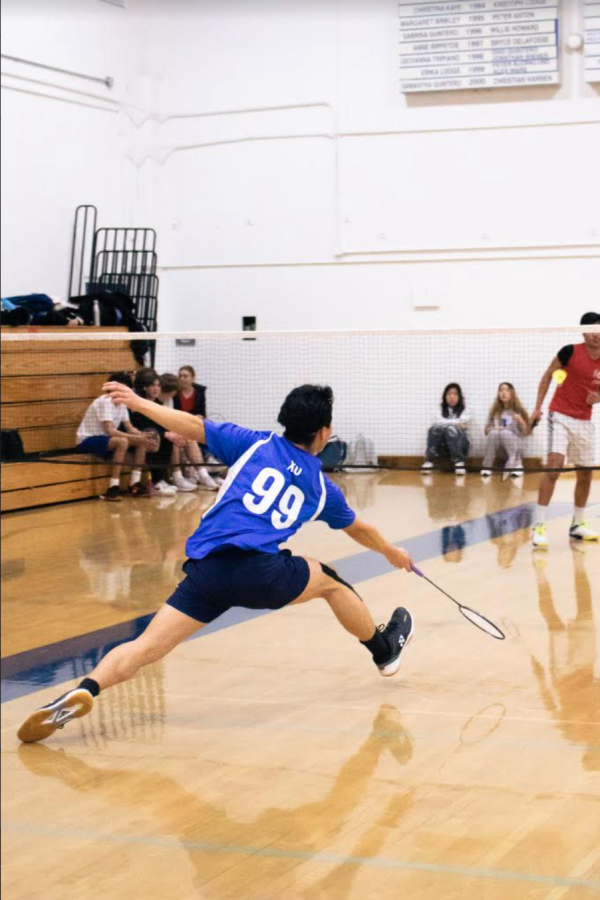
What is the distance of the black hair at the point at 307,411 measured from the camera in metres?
3.88

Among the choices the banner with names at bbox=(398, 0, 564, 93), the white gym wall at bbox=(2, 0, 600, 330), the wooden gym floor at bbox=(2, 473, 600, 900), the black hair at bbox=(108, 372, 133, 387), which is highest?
the banner with names at bbox=(398, 0, 564, 93)

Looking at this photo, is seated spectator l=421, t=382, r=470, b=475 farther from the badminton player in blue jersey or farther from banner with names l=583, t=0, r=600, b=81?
the badminton player in blue jersey

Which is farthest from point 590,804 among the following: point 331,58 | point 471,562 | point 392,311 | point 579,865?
point 331,58

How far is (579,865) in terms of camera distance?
293cm

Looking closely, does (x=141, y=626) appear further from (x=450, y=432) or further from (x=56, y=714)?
(x=450, y=432)

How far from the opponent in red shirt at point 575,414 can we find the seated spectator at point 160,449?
328 centimetres

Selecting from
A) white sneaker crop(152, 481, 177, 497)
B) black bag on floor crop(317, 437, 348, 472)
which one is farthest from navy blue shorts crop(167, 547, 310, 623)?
black bag on floor crop(317, 437, 348, 472)

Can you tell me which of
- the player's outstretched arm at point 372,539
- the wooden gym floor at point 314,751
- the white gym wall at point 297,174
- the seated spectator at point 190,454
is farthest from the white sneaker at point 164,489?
the player's outstretched arm at point 372,539

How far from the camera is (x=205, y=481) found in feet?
34.4

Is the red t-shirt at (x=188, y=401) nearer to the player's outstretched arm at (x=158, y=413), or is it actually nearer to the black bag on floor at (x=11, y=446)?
the black bag on floor at (x=11, y=446)

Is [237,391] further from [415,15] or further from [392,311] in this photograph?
[415,15]

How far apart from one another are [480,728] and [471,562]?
311 cm

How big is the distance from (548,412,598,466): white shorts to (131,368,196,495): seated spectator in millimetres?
3289

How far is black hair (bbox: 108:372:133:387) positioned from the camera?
31.8ft
